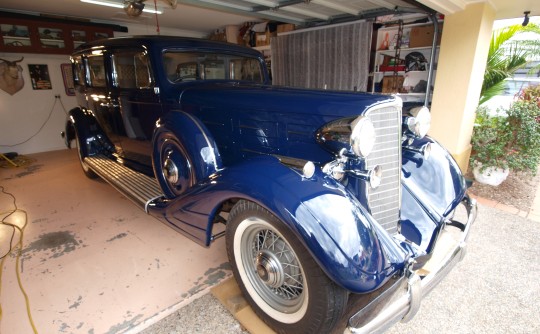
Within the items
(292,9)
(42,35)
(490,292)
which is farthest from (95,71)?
(490,292)

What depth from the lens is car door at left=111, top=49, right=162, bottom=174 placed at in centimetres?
262

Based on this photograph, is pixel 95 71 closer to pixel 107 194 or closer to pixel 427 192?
pixel 107 194

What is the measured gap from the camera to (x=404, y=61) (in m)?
4.83

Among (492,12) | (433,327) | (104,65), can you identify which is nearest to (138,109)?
(104,65)

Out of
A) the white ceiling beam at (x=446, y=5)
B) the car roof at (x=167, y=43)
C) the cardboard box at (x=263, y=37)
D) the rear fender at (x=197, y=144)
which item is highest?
the cardboard box at (x=263, y=37)

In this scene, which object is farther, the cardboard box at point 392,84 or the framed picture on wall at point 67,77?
the framed picture on wall at point 67,77

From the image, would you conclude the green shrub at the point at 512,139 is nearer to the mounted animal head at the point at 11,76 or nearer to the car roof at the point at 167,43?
the car roof at the point at 167,43

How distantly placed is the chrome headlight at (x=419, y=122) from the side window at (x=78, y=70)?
3757mm

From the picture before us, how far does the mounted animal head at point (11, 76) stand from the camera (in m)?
5.41

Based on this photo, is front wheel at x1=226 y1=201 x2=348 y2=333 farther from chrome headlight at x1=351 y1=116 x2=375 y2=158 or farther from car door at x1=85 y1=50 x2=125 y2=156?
car door at x1=85 y1=50 x2=125 y2=156

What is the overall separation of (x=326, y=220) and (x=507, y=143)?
3992 mm

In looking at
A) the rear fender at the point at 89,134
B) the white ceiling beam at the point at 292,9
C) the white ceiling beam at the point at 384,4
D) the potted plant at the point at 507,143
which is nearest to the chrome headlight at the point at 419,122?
the potted plant at the point at 507,143

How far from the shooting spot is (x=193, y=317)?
1.78 meters

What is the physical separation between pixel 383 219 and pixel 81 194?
367 centimetres
